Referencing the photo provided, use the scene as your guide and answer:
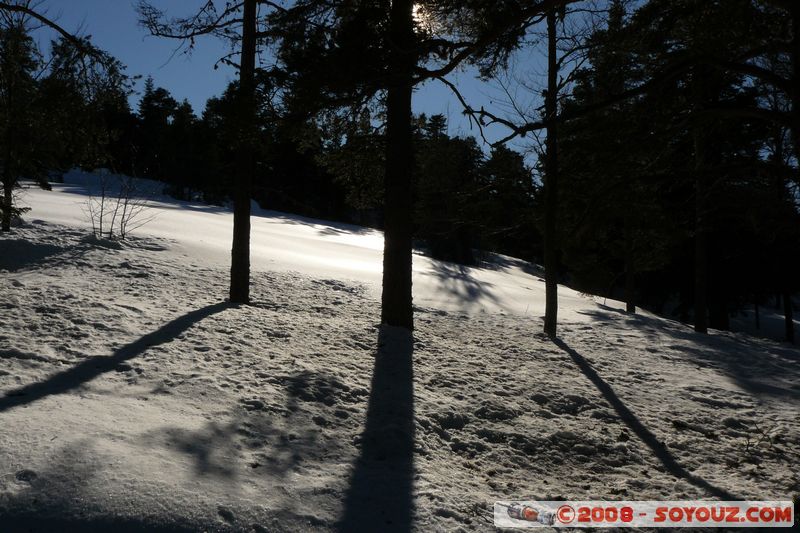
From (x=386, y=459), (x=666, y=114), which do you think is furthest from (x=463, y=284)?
(x=386, y=459)

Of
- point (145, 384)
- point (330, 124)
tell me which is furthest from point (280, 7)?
point (145, 384)

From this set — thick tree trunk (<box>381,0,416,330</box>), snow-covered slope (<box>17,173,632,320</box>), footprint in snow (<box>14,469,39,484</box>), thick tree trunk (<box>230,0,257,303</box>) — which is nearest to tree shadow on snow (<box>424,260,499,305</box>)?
snow-covered slope (<box>17,173,632,320</box>)

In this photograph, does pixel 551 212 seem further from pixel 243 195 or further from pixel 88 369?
pixel 88 369

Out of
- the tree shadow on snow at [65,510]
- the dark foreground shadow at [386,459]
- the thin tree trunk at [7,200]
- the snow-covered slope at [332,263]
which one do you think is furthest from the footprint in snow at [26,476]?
the snow-covered slope at [332,263]

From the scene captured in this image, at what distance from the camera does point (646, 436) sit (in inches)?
211

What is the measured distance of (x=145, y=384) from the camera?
15.0 ft

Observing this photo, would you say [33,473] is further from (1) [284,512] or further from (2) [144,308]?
(2) [144,308]

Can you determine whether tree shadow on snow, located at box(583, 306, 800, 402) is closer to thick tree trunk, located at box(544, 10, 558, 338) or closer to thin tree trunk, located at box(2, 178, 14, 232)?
thick tree trunk, located at box(544, 10, 558, 338)

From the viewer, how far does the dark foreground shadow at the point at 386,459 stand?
10.4 feet

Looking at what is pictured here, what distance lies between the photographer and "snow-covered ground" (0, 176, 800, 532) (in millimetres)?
3096

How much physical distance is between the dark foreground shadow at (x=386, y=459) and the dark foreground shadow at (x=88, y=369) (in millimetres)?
2412

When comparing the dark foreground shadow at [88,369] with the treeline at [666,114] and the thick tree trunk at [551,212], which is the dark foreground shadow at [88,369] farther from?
the thick tree trunk at [551,212]

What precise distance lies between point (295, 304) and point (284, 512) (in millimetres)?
6046

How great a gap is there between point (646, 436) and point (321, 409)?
11.0 feet
